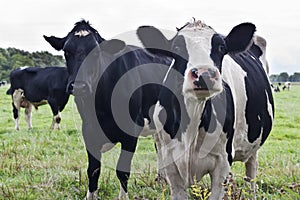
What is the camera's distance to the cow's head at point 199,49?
3234 millimetres

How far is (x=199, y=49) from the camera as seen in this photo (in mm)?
3557

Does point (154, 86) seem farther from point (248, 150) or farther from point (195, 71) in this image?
point (195, 71)

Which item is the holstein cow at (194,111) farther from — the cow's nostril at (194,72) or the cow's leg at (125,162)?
the cow's leg at (125,162)

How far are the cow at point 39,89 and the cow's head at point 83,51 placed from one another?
327 inches

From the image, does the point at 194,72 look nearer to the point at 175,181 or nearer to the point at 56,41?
the point at 175,181

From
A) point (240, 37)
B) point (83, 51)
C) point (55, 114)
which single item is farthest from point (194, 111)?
point (55, 114)

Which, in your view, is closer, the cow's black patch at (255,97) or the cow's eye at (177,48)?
the cow's eye at (177,48)

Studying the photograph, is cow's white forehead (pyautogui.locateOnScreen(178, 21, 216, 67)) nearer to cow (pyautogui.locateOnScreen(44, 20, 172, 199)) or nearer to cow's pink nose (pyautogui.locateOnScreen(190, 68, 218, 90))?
cow's pink nose (pyautogui.locateOnScreen(190, 68, 218, 90))

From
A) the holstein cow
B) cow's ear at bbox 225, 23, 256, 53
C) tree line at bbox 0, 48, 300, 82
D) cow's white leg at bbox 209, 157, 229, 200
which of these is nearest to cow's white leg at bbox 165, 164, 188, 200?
the holstein cow

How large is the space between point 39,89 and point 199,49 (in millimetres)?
11383

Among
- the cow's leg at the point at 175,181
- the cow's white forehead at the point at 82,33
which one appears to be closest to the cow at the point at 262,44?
the cow's white forehead at the point at 82,33

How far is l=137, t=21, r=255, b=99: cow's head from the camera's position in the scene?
10.6 feet

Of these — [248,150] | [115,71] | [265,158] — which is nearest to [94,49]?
[115,71]

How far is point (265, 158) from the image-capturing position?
735cm
